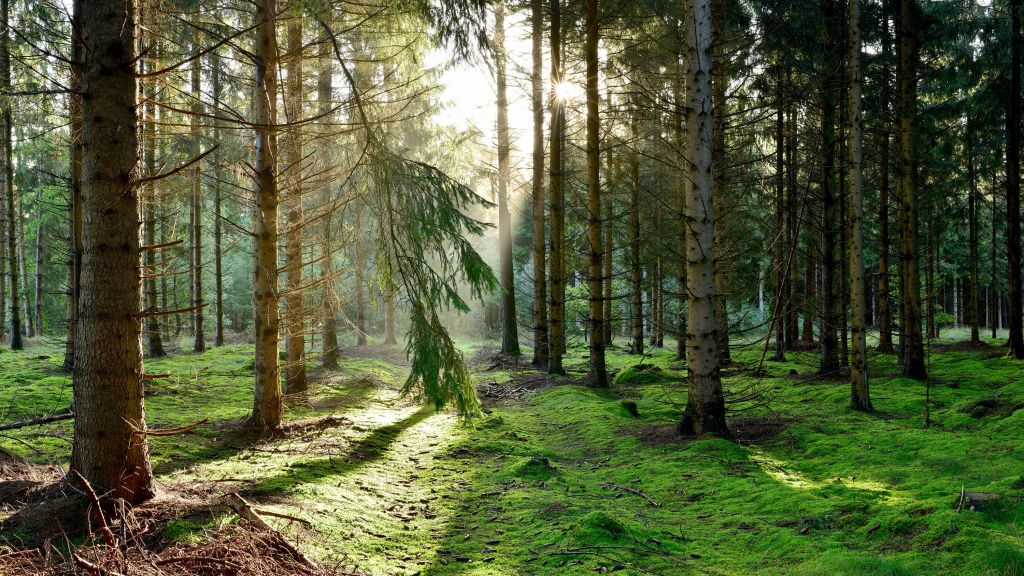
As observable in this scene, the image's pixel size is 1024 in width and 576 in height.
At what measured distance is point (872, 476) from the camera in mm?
5793

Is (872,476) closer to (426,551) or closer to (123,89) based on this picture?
(426,551)

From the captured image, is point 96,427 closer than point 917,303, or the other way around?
point 96,427

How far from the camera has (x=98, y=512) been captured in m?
3.15

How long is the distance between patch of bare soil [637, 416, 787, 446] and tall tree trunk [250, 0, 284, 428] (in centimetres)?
499

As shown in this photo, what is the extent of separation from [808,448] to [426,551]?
5.22m

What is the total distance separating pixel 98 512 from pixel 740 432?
24.5 ft

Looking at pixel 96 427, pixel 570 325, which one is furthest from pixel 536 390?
pixel 570 325

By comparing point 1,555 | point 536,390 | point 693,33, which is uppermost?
point 693,33

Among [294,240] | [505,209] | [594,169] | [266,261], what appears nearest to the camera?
[266,261]

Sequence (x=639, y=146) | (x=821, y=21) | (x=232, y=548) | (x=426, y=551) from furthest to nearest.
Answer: (x=639, y=146) → (x=821, y=21) → (x=426, y=551) → (x=232, y=548)

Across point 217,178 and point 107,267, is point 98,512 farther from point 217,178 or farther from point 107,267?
point 217,178

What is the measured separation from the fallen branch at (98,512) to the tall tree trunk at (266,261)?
3496mm

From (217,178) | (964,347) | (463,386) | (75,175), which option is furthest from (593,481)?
(964,347)

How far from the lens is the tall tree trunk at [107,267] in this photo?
3.66 metres
